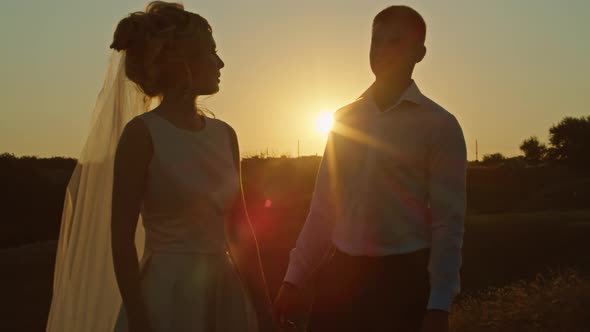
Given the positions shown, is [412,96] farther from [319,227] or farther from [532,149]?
[532,149]

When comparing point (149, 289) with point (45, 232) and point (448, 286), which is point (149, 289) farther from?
point (45, 232)

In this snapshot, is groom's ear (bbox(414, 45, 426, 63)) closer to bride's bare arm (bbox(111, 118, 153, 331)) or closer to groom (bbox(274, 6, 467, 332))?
groom (bbox(274, 6, 467, 332))

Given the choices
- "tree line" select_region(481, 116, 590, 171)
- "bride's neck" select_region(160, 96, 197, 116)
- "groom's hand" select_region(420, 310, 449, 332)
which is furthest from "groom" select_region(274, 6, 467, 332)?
"tree line" select_region(481, 116, 590, 171)

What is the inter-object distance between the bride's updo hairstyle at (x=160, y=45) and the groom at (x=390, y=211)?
1142mm

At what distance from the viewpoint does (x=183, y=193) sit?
4148 mm

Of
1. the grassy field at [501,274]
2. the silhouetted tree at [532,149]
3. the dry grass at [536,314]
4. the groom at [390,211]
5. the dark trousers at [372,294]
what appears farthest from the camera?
the silhouetted tree at [532,149]

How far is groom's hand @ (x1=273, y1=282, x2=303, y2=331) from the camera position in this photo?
4887 mm

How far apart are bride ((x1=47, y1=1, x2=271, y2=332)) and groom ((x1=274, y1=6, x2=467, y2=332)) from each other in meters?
0.65

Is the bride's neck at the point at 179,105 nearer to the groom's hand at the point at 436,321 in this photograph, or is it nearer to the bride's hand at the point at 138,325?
the bride's hand at the point at 138,325

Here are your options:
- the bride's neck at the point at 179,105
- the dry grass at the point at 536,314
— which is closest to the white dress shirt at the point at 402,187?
the bride's neck at the point at 179,105

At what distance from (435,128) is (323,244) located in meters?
1.02

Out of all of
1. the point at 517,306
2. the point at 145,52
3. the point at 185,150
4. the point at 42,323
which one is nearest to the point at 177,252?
the point at 185,150

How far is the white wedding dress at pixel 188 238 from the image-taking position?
4.14 metres

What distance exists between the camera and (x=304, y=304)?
5.14 metres
